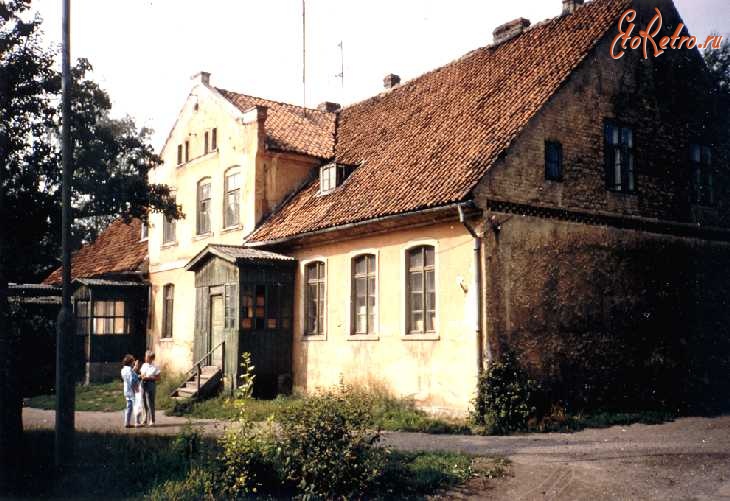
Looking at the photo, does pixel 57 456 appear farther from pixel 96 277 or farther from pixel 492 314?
pixel 96 277

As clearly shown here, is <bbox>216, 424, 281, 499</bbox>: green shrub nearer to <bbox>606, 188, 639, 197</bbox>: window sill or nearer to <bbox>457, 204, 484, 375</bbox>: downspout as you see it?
<bbox>457, 204, 484, 375</bbox>: downspout

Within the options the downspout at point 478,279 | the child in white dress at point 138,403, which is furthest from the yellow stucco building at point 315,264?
the child in white dress at point 138,403

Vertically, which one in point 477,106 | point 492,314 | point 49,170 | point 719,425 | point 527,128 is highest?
point 477,106

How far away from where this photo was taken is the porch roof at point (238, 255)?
1805 cm

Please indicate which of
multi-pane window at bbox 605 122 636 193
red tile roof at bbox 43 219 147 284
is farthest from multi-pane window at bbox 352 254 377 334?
red tile roof at bbox 43 219 147 284

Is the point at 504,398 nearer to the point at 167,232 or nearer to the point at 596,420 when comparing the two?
the point at 596,420

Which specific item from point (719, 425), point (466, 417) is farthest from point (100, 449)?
point (719, 425)

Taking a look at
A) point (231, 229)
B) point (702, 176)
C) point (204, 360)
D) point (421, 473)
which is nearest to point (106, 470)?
point (421, 473)

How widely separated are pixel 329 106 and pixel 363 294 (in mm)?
10271

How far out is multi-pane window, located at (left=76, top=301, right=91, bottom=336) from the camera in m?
24.4

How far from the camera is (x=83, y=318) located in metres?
24.6

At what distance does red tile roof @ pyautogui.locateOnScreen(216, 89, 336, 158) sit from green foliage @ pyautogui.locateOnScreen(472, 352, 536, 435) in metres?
9.75

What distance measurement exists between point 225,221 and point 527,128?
10.4 meters

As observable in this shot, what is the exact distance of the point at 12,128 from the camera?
470 inches
